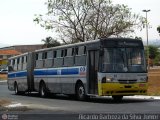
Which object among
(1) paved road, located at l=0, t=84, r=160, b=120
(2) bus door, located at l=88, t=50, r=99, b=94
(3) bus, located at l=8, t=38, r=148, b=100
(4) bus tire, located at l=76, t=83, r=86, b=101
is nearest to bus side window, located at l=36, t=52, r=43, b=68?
(3) bus, located at l=8, t=38, r=148, b=100

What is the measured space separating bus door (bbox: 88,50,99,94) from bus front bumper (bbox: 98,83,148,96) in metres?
0.79

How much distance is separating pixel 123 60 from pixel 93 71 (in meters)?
1.58

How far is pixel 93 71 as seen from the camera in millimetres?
23641

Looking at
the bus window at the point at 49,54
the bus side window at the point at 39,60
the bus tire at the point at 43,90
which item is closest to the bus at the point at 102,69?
the bus window at the point at 49,54

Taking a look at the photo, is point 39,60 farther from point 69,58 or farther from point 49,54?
point 69,58

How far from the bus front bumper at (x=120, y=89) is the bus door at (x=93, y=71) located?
789mm

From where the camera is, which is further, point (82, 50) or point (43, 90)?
point (43, 90)

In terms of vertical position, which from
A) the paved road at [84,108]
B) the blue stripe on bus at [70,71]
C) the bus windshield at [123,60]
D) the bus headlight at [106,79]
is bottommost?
the paved road at [84,108]

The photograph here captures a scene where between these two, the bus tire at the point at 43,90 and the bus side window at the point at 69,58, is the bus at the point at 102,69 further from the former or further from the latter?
the bus tire at the point at 43,90

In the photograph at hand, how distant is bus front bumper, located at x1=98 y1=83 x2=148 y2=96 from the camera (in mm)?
22469

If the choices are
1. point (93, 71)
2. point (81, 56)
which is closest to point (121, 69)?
point (93, 71)

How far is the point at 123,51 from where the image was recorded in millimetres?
→ 23156

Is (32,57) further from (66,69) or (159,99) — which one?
(159,99)

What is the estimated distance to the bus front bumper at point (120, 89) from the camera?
22.5 meters
